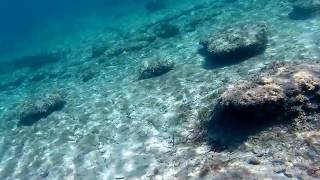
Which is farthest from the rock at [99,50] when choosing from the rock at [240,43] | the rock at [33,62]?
the rock at [240,43]

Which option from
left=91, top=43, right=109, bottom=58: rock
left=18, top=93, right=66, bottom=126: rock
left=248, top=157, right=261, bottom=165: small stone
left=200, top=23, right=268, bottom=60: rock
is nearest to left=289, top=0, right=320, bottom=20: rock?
left=200, top=23, right=268, bottom=60: rock

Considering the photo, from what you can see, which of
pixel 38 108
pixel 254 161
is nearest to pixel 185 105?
pixel 254 161

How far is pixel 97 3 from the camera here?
6406cm

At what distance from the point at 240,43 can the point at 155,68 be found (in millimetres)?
4545

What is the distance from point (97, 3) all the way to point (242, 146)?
2361 inches

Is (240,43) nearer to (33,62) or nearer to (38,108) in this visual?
(38,108)

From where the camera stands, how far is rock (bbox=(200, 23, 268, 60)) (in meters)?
15.1

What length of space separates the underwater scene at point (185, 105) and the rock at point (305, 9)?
6 centimetres

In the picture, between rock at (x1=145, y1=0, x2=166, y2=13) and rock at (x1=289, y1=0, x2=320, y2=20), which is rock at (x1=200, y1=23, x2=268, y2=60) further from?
rock at (x1=145, y1=0, x2=166, y2=13)

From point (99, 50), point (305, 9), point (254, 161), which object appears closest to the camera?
point (254, 161)

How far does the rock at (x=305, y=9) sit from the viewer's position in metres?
19.3

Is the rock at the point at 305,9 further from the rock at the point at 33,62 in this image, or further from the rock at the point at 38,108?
the rock at the point at 33,62

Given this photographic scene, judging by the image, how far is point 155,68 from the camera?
57.5ft

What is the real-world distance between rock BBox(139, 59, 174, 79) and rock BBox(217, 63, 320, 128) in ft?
27.8
